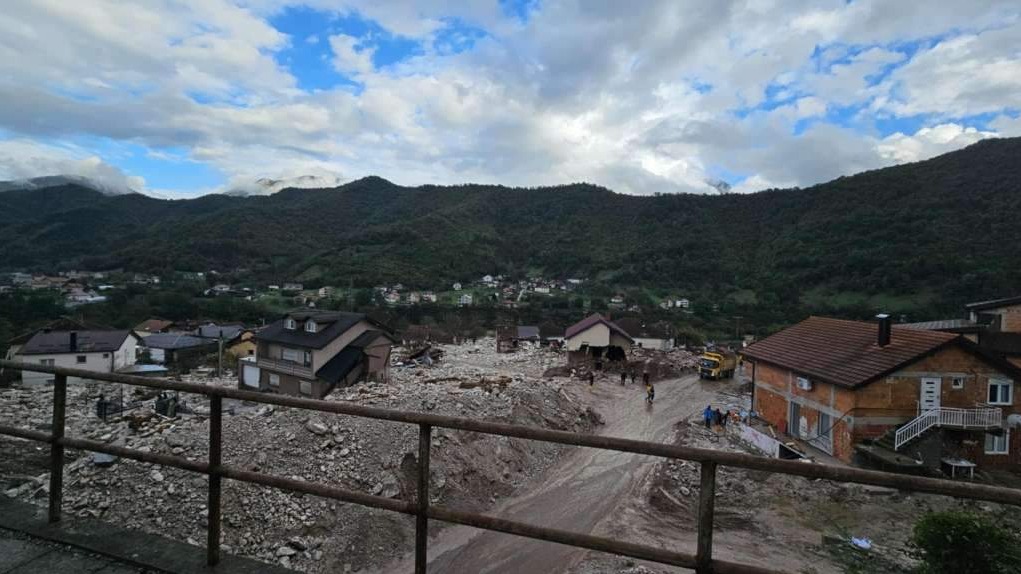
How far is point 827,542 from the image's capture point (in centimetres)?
1029

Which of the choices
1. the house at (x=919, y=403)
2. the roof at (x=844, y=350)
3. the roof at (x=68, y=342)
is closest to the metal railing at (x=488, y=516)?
the house at (x=919, y=403)

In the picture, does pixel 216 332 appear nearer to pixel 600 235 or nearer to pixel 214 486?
pixel 214 486

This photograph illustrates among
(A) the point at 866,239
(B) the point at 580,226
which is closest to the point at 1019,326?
(A) the point at 866,239

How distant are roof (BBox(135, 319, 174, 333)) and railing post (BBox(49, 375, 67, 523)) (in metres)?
59.3

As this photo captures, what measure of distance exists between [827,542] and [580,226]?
11492cm

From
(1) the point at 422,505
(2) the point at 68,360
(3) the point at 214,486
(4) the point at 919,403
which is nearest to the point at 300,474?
(3) the point at 214,486

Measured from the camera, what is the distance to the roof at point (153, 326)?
52.6 m

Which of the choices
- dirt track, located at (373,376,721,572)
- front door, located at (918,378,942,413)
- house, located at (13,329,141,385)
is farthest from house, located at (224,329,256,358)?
front door, located at (918,378,942,413)

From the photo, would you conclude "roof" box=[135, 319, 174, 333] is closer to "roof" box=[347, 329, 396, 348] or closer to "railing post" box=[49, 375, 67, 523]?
"roof" box=[347, 329, 396, 348]

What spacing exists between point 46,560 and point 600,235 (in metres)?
119

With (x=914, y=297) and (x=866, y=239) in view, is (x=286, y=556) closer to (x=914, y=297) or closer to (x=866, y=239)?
(x=914, y=297)

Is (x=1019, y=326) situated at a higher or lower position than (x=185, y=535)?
higher

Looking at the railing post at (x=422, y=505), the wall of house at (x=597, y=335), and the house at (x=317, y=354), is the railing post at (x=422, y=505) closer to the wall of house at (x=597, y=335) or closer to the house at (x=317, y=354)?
the house at (x=317, y=354)

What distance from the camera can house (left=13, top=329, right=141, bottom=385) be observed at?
35.5 m
